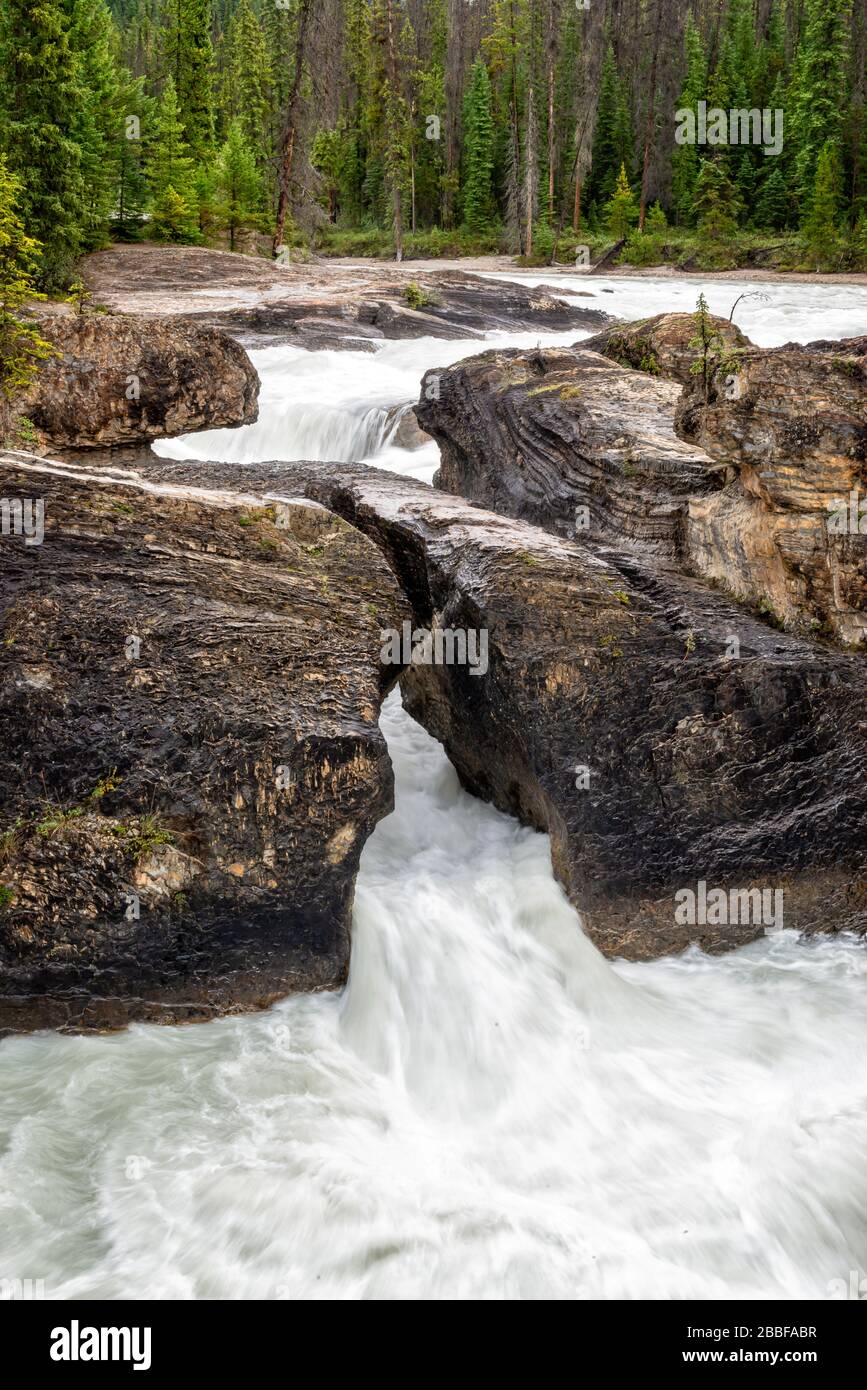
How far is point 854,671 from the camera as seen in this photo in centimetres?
698

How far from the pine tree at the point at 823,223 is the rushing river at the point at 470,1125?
3628 centimetres

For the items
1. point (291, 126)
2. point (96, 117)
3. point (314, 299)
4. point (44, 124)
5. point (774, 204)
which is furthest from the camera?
point (774, 204)

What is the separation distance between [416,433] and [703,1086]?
9.97 m

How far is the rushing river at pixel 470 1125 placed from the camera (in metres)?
4.68

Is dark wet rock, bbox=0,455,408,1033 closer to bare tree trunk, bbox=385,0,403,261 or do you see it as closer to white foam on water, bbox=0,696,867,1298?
white foam on water, bbox=0,696,867,1298

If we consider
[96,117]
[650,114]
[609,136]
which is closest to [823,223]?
[650,114]

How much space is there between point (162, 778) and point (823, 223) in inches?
1526

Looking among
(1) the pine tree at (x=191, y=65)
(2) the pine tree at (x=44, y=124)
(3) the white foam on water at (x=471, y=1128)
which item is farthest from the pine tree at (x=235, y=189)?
(3) the white foam on water at (x=471, y=1128)

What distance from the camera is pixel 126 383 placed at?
9883 mm

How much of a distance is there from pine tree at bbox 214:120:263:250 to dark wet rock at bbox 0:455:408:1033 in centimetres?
3085

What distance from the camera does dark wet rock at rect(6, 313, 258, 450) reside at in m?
9.76

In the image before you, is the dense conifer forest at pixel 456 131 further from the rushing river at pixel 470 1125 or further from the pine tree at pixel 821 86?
the rushing river at pixel 470 1125

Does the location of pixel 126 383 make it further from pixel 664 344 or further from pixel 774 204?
pixel 774 204
